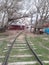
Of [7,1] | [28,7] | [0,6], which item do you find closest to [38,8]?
[28,7]

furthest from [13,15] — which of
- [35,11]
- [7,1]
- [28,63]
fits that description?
[28,63]

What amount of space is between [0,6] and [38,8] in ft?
48.7

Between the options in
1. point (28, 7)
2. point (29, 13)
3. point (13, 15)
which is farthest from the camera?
point (28, 7)

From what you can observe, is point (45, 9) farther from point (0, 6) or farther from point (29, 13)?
point (0, 6)

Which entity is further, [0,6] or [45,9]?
[45,9]

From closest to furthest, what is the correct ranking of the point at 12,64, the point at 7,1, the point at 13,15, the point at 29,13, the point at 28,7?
the point at 12,64 → the point at 7,1 → the point at 13,15 → the point at 29,13 → the point at 28,7

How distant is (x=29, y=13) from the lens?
43.4 metres

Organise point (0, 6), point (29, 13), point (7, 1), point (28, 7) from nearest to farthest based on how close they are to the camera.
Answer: point (0, 6) → point (7, 1) → point (29, 13) → point (28, 7)

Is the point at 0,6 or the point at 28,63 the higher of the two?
the point at 0,6

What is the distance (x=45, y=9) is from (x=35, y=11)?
2.22 m

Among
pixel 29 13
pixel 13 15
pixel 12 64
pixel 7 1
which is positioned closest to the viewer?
pixel 12 64

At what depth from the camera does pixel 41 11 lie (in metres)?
44.5

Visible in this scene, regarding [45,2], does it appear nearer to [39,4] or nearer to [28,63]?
[39,4]

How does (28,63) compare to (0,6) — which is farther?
(0,6)
